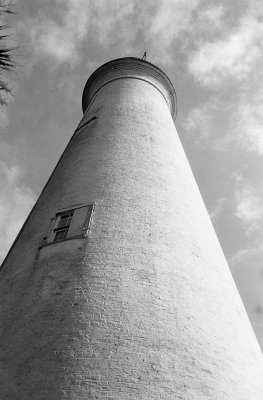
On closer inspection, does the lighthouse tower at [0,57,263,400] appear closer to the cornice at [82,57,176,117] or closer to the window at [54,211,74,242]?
the window at [54,211,74,242]

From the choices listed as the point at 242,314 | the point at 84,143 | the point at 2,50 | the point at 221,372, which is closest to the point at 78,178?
the point at 84,143

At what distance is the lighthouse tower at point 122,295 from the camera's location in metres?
4.56

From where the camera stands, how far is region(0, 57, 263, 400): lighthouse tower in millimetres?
4559

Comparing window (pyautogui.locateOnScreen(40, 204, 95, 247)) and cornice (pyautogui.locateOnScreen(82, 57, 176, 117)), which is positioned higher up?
cornice (pyautogui.locateOnScreen(82, 57, 176, 117))

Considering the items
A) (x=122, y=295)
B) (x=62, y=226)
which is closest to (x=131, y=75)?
(x=62, y=226)

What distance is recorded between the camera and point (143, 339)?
16.0 ft

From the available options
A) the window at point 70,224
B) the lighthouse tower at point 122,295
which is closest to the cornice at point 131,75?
the lighthouse tower at point 122,295

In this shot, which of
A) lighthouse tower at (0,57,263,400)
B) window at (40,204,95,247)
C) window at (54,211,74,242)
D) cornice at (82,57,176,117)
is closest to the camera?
lighthouse tower at (0,57,263,400)

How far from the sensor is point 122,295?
5328mm

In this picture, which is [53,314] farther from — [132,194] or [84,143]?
[84,143]

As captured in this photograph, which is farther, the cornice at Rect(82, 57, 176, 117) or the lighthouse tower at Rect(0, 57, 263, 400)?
the cornice at Rect(82, 57, 176, 117)

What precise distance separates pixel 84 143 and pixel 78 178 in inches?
70.6

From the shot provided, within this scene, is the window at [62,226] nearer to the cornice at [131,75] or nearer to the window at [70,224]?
the window at [70,224]

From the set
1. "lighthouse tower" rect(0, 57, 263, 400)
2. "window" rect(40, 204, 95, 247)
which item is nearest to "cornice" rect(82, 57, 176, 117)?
"lighthouse tower" rect(0, 57, 263, 400)
